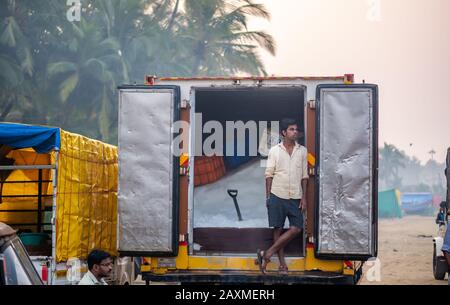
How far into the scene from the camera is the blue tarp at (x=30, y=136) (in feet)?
32.4

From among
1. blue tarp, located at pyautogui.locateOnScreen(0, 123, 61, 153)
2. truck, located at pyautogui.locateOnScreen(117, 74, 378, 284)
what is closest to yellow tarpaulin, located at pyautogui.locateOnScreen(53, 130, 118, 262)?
blue tarp, located at pyautogui.locateOnScreen(0, 123, 61, 153)

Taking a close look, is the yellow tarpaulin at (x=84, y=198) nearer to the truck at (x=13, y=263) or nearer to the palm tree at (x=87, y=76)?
the truck at (x=13, y=263)

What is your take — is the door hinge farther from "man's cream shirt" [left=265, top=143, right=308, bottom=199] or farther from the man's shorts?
the man's shorts

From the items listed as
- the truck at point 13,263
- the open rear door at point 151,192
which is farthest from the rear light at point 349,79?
the truck at point 13,263

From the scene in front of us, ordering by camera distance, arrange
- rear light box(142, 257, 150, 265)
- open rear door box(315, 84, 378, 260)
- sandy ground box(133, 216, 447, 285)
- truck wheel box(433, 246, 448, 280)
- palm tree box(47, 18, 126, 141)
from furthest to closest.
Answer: palm tree box(47, 18, 126, 141) < sandy ground box(133, 216, 447, 285) < truck wheel box(433, 246, 448, 280) < rear light box(142, 257, 150, 265) < open rear door box(315, 84, 378, 260)

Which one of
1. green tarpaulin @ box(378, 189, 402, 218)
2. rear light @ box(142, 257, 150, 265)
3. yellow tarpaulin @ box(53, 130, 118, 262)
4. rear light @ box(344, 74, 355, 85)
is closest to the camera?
rear light @ box(344, 74, 355, 85)

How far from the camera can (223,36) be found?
3659cm

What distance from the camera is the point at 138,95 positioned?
381 inches

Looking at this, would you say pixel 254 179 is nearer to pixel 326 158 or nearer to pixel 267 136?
pixel 267 136

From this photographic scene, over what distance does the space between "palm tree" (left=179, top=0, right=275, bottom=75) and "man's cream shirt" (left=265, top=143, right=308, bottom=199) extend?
85.9ft

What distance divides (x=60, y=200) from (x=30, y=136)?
2.84 ft

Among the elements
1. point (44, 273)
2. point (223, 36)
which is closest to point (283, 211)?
point (44, 273)

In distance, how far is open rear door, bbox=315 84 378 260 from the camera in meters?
9.42

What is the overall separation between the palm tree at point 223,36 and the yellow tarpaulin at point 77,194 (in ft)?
78.0
